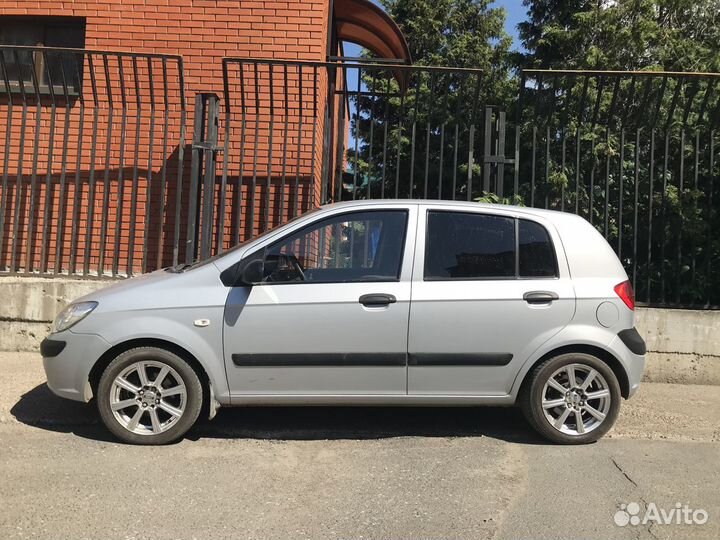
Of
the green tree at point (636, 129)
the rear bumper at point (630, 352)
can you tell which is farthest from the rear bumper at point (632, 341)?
the green tree at point (636, 129)

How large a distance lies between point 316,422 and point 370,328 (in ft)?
3.55

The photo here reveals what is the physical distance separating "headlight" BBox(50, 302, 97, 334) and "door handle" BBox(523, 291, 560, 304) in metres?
2.90

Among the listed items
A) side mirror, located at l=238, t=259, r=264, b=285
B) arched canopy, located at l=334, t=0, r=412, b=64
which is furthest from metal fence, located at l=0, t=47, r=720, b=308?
side mirror, located at l=238, t=259, r=264, b=285

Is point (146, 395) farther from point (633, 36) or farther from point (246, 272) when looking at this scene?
point (633, 36)

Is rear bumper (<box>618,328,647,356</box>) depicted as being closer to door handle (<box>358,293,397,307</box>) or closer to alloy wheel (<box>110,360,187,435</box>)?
door handle (<box>358,293,397,307</box>)

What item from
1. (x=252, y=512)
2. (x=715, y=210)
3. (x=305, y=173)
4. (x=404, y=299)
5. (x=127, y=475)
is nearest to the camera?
(x=252, y=512)

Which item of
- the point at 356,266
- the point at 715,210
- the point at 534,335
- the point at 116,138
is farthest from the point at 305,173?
the point at 715,210

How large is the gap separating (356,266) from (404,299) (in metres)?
0.43

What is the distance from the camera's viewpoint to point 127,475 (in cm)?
366

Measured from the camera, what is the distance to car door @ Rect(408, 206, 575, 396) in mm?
4133

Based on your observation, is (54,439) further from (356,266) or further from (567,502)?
(567,502)

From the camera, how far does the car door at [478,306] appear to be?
4133 mm

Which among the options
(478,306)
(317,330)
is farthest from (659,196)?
(317,330)

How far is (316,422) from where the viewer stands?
4.73 metres
